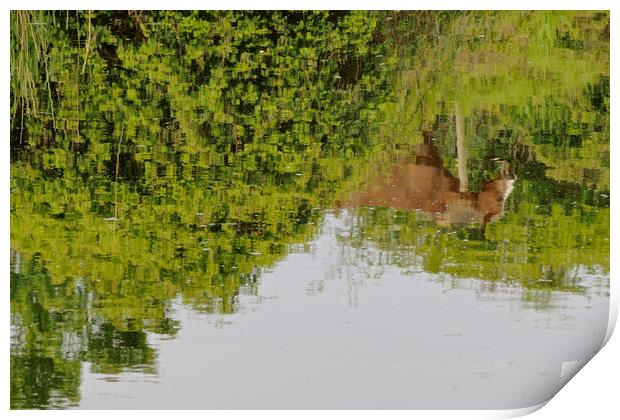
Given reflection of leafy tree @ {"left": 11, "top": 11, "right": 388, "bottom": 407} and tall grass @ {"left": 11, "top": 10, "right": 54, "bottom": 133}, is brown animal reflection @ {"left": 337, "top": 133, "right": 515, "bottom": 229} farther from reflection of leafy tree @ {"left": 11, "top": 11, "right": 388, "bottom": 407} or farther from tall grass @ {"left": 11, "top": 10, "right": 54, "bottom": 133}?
tall grass @ {"left": 11, "top": 10, "right": 54, "bottom": 133}

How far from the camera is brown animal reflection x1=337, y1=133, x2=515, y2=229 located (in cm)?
579

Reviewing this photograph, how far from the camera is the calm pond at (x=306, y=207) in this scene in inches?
220

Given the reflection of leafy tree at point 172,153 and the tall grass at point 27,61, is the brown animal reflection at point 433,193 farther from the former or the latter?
the tall grass at point 27,61

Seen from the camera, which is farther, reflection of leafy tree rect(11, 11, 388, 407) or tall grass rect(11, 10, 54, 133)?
tall grass rect(11, 10, 54, 133)

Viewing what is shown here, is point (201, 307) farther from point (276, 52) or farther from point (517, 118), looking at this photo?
point (517, 118)

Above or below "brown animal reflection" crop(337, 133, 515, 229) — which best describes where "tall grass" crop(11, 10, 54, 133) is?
above

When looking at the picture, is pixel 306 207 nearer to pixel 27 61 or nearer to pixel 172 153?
pixel 172 153

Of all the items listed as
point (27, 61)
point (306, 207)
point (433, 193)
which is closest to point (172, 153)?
point (306, 207)

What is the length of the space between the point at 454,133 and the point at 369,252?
0.65 meters

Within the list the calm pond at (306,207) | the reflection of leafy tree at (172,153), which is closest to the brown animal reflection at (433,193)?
the calm pond at (306,207)

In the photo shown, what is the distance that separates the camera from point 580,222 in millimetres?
5738

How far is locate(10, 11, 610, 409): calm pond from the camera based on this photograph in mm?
5578

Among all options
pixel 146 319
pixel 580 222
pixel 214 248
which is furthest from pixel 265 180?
pixel 580 222

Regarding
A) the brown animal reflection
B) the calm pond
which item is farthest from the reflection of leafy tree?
the brown animal reflection
